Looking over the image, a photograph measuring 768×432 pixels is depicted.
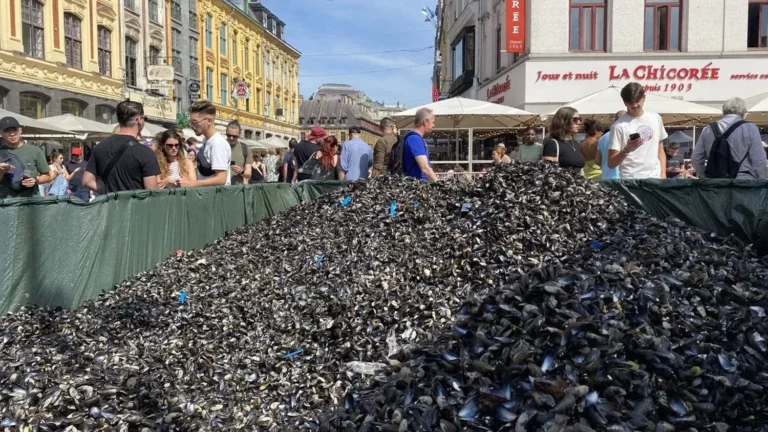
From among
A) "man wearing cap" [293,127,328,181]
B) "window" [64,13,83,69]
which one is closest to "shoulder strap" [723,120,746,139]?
"man wearing cap" [293,127,328,181]

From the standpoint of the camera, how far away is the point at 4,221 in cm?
421

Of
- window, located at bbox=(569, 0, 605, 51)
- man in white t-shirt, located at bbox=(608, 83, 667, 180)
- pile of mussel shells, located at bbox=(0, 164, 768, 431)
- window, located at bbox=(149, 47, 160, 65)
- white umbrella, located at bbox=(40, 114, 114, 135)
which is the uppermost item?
window, located at bbox=(149, 47, 160, 65)

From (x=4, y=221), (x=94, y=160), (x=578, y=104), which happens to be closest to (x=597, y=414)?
(x=4, y=221)

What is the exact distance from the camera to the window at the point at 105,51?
25.8 metres

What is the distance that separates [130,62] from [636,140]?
27.7 m

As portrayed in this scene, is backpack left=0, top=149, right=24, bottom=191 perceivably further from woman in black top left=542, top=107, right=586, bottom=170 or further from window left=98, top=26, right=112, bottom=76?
window left=98, top=26, right=112, bottom=76

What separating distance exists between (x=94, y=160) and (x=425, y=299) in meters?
3.21

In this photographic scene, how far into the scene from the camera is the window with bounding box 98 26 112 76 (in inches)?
1017

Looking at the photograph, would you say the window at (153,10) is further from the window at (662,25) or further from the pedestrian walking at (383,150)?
the pedestrian walking at (383,150)

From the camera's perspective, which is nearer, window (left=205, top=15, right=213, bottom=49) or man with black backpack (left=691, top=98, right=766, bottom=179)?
man with black backpack (left=691, top=98, right=766, bottom=179)

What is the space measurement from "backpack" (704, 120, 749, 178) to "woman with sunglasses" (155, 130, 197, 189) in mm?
5209

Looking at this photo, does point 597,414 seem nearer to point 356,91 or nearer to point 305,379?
point 305,379

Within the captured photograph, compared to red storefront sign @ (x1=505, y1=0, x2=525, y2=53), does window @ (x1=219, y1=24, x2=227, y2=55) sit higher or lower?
higher

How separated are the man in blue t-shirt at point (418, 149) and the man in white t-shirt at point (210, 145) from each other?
1928mm
